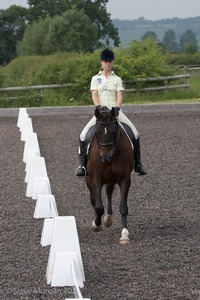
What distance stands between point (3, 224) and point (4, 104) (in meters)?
21.4

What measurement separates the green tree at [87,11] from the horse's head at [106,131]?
111 m

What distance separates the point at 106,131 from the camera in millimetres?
9219

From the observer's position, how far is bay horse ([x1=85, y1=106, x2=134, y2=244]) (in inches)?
363

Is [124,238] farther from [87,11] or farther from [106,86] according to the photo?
[87,11]

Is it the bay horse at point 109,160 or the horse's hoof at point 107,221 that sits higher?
the bay horse at point 109,160

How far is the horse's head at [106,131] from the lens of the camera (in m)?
9.20

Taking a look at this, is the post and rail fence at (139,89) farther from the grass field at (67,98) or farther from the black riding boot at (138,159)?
the black riding boot at (138,159)

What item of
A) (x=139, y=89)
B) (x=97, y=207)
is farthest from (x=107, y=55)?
(x=139, y=89)

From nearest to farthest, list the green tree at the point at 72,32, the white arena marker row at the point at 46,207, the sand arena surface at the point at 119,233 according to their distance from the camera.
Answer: the sand arena surface at the point at 119,233 < the white arena marker row at the point at 46,207 < the green tree at the point at 72,32

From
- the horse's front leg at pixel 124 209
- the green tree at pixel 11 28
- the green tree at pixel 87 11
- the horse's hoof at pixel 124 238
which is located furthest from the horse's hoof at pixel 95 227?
the green tree at pixel 87 11

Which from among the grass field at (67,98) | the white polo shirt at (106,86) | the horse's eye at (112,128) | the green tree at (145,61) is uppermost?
the white polo shirt at (106,86)

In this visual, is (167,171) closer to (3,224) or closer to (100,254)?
(3,224)

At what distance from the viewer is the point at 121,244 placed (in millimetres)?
9125

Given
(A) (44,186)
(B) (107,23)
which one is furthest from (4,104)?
(B) (107,23)
